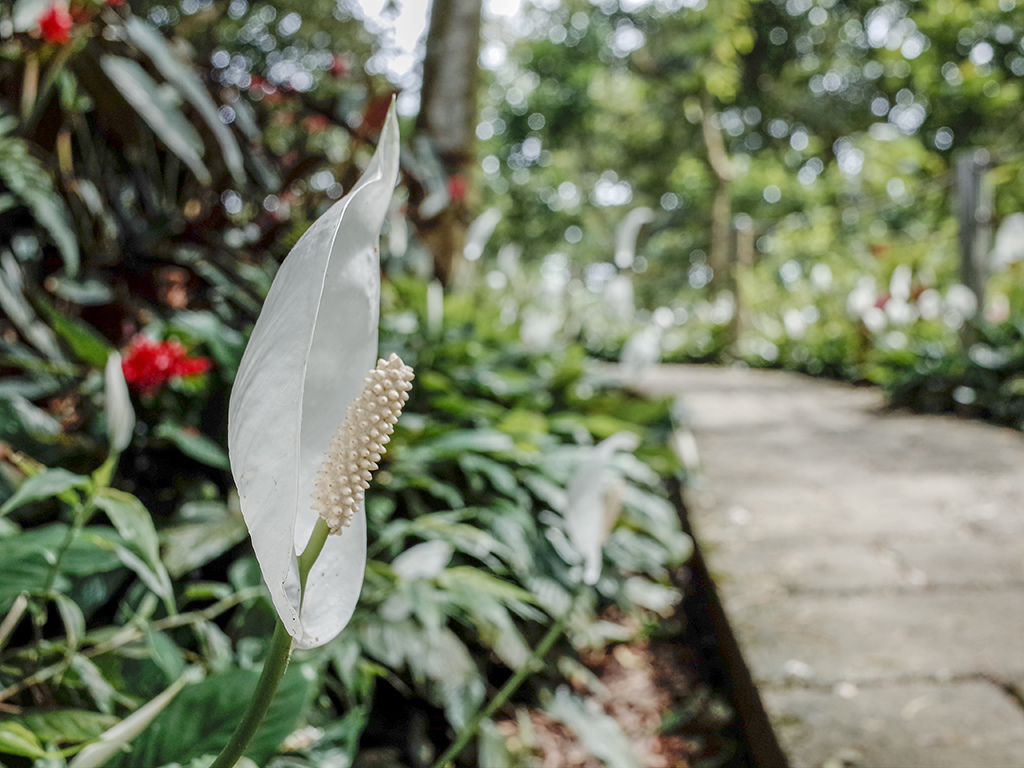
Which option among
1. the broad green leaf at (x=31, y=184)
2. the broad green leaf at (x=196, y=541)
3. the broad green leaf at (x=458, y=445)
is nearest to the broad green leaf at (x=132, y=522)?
the broad green leaf at (x=196, y=541)

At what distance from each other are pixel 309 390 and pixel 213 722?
1.29ft

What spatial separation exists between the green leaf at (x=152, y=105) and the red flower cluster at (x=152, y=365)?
1.05 ft

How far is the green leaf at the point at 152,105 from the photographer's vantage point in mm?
1161

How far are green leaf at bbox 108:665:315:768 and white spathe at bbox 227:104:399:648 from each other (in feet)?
0.98

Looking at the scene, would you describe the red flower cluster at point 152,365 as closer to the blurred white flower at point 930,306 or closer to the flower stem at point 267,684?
the flower stem at point 267,684

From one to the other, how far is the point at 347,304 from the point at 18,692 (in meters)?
0.59

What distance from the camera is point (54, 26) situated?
111 cm

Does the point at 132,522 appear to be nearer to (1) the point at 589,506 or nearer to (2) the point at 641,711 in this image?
(1) the point at 589,506

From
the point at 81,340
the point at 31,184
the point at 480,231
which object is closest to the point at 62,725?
the point at 81,340

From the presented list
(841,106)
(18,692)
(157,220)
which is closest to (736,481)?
(157,220)

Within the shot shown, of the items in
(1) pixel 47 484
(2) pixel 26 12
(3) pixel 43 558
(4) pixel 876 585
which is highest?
(2) pixel 26 12

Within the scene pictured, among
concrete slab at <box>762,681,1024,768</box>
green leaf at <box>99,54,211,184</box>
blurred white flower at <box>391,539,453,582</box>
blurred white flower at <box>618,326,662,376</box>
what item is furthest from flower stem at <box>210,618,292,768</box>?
blurred white flower at <box>618,326,662,376</box>

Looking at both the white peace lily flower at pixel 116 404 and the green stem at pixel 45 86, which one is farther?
the green stem at pixel 45 86

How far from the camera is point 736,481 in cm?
205
